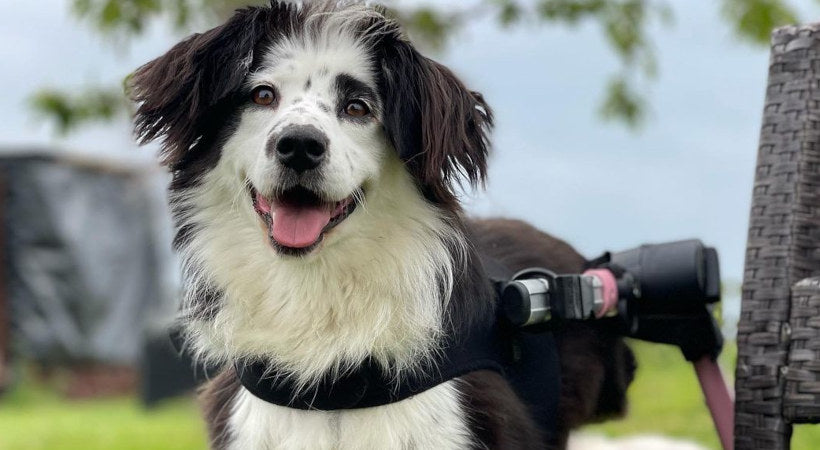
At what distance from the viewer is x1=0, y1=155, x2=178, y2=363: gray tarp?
1241 cm

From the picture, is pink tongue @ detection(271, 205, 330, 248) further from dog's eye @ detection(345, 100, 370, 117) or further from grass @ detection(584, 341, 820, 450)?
grass @ detection(584, 341, 820, 450)

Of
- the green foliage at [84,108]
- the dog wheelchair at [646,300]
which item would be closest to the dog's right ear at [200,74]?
the dog wheelchair at [646,300]

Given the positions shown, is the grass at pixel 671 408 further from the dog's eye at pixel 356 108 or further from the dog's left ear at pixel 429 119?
the dog's eye at pixel 356 108

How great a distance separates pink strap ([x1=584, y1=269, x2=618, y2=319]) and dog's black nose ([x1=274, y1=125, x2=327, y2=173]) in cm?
99

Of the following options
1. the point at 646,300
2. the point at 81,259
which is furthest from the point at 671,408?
the point at 81,259

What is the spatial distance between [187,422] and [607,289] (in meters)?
5.17

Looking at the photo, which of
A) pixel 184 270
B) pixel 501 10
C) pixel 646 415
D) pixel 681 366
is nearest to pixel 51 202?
pixel 501 10

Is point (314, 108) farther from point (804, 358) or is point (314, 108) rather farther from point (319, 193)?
point (804, 358)

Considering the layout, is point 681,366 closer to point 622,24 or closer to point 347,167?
point 622,24

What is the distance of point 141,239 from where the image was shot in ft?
45.3

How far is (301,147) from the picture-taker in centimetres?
267

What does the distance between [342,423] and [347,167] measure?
0.65 metres

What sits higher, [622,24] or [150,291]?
[622,24]

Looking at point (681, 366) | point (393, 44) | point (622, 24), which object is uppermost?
point (622, 24)
